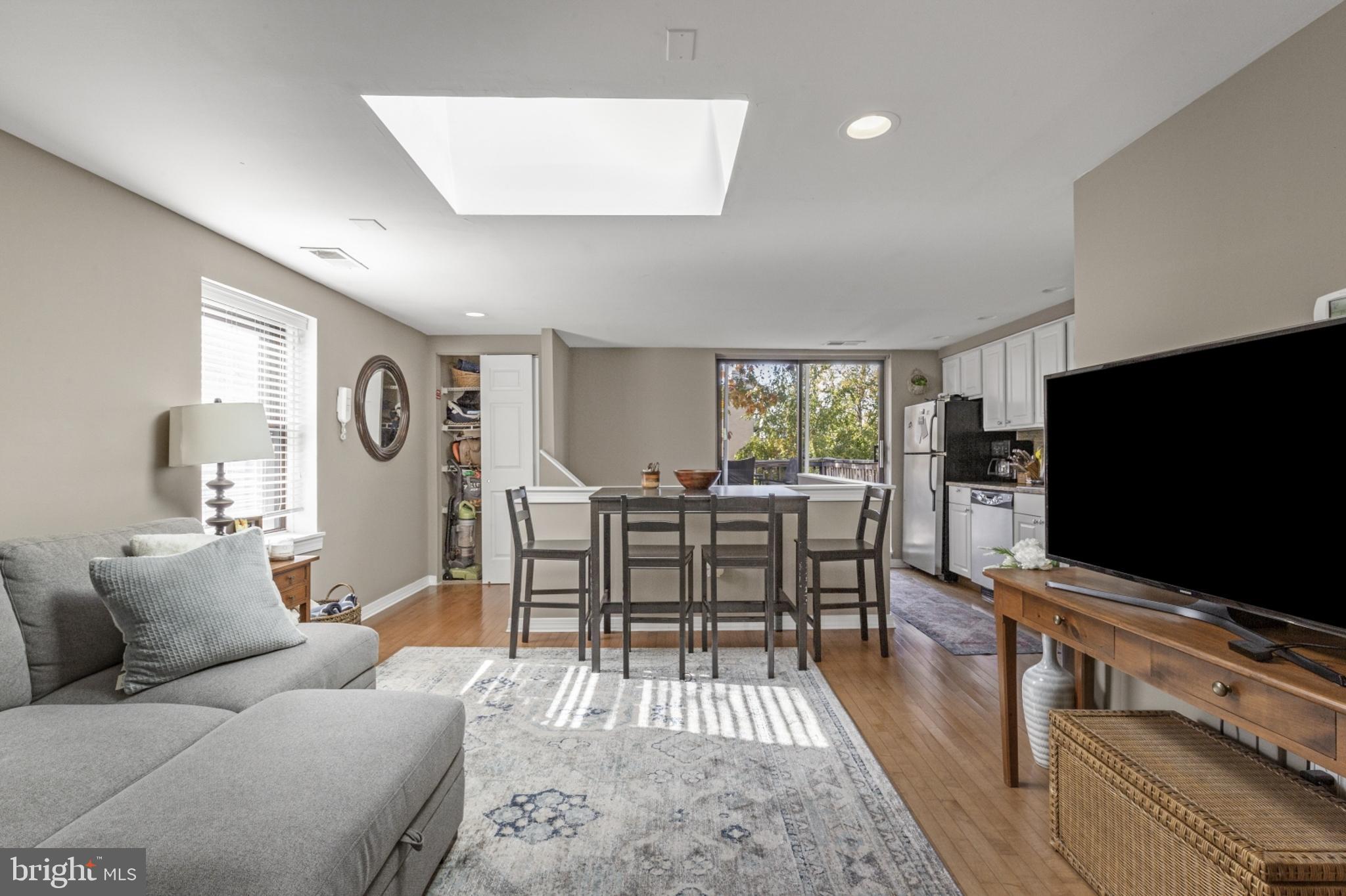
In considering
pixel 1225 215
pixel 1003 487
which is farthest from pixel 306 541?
pixel 1003 487

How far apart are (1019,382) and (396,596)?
5.65 metres

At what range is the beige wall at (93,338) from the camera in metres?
2.20

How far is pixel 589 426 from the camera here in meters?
6.82

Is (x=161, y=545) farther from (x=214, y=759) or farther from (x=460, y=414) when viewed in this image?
(x=460, y=414)

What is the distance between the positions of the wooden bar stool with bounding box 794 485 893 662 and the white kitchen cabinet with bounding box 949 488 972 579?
1904 mm

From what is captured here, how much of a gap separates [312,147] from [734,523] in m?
2.55

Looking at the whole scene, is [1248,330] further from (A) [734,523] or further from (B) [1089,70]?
(A) [734,523]

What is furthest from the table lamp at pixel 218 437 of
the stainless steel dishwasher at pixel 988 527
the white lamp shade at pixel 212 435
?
the stainless steel dishwasher at pixel 988 527

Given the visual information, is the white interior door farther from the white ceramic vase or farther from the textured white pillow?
the white ceramic vase

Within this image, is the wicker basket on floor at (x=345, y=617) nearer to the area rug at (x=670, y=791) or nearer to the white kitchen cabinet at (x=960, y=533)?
the area rug at (x=670, y=791)

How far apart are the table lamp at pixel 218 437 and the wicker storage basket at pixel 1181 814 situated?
3389 mm

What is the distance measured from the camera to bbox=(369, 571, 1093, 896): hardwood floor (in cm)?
187

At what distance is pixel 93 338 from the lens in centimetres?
248

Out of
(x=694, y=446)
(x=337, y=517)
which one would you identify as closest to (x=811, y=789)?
(x=337, y=517)
